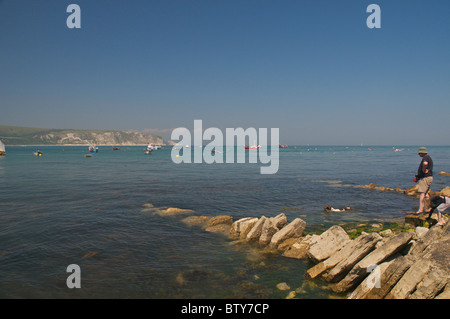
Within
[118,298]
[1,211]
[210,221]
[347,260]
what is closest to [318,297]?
[347,260]

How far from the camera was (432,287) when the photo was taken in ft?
23.6

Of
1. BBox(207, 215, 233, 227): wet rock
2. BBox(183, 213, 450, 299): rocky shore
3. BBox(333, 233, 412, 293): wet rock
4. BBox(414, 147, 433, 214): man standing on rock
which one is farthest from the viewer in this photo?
BBox(207, 215, 233, 227): wet rock

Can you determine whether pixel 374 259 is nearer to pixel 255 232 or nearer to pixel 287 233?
pixel 287 233

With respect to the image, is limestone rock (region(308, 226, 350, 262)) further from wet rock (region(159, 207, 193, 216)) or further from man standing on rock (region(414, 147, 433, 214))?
wet rock (region(159, 207, 193, 216))

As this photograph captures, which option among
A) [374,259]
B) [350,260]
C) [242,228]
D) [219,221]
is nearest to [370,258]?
Answer: [374,259]

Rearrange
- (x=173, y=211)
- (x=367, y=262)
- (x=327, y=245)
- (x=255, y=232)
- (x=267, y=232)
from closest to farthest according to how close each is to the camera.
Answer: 1. (x=367, y=262)
2. (x=327, y=245)
3. (x=267, y=232)
4. (x=255, y=232)
5. (x=173, y=211)

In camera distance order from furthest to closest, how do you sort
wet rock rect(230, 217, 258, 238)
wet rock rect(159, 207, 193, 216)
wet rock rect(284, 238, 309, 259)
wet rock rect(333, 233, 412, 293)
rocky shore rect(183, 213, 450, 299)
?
wet rock rect(159, 207, 193, 216), wet rock rect(230, 217, 258, 238), wet rock rect(284, 238, 309, 259), wet rock rect(333, 233, 412, 293), rocky shore rect(183, 213, 450, 299)

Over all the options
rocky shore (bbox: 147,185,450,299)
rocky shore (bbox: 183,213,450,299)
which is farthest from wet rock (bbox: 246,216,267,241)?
rocky shore (bbox: 183,213,450,299)

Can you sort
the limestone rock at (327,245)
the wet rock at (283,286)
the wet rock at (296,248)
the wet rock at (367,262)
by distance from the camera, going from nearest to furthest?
the wet rock at (367,262)
the wet rock at (283,286)
the limestone rock at (327,245)
the wet rock at (296,248)

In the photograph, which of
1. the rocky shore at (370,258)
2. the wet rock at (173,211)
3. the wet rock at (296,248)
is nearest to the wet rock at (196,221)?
the wet rock at (173,211)

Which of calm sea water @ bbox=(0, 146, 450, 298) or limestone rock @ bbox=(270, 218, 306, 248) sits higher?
limestone rock @ bbox=(270, 218, 306, 248)

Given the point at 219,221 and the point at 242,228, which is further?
the point at 219,221

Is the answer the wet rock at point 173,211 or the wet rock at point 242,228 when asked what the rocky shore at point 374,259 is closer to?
the wet rock at point 242,228
